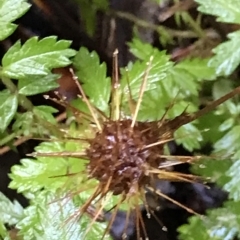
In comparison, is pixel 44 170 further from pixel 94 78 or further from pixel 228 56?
pixel 228 56

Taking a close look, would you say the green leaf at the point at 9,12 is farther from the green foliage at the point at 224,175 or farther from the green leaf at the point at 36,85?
the green foliage at the point at 224,175

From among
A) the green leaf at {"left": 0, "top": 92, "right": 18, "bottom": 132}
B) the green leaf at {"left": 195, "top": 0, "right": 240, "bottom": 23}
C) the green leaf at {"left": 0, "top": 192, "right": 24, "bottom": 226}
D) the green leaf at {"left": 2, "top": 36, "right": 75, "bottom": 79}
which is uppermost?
the green leaf at {"left": 2, "top": 36, "right": 75, "bottom": 79}

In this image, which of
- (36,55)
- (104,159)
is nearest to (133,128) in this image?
(104,159)

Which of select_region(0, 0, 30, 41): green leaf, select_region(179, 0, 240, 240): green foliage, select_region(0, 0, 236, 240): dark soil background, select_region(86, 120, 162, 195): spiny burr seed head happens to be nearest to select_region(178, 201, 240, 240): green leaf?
select_region(179, 0, 240, 240): green foliage

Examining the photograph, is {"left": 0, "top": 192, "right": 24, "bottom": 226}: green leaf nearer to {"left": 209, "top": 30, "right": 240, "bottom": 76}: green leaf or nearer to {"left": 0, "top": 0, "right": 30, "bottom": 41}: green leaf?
{"left": 0, "top": 0, "right": 30, "bottom": 41}: green leaf

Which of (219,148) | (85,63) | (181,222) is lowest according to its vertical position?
(181,222)

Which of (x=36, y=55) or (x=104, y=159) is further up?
(x=36, y=55)

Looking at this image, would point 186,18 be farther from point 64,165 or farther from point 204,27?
point 64,165
